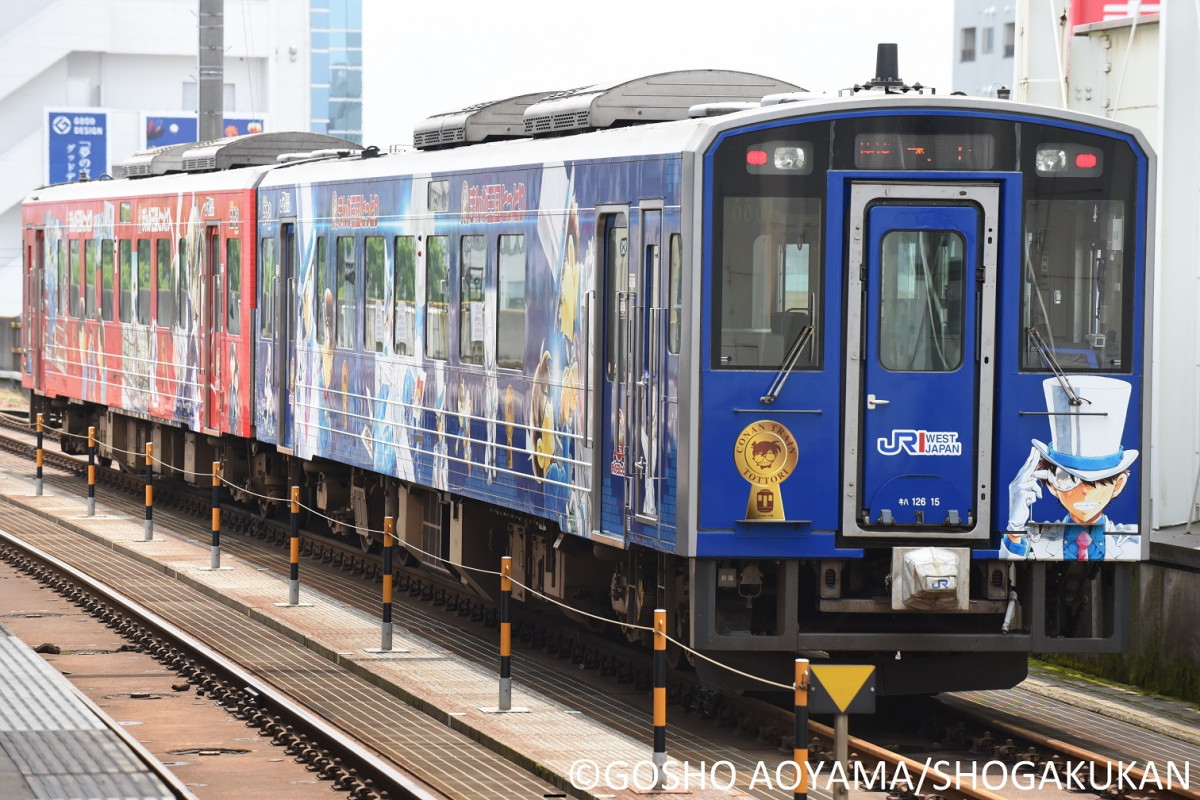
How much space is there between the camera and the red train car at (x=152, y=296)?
831 inches

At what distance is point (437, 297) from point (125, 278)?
1073 cm

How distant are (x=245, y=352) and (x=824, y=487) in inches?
425

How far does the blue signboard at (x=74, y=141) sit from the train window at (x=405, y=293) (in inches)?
1511

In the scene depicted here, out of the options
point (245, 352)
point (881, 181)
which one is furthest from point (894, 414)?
point (245, 352)

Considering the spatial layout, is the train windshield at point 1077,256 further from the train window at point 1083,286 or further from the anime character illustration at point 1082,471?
the anime character illustration at point 1082,471

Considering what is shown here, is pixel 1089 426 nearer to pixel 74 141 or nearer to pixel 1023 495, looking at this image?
pixel 1023 495

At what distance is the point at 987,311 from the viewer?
35.5 ft

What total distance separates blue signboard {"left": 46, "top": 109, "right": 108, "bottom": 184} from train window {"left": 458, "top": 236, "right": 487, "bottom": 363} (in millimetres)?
39866

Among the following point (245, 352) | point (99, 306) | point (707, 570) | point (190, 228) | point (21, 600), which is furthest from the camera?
point (99, 306)

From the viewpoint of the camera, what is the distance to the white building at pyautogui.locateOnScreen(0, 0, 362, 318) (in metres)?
65.1

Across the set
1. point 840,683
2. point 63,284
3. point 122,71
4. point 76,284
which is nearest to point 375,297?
point 840,683

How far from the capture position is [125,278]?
24906 mm

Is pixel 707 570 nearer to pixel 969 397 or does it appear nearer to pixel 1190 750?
pixel 969 397

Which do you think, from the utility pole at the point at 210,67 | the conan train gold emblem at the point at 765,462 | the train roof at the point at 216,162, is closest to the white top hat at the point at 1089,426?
the conan train gold emblem at the point at 765,462
